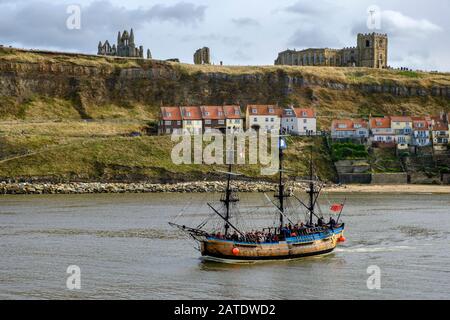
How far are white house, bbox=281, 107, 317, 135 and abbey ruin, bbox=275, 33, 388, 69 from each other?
54.2m

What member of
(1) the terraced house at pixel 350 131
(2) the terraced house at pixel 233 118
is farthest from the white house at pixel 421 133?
(2) the terraced house at pixel 233 118

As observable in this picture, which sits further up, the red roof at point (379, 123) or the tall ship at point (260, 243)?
the red roof at point (379, 123)

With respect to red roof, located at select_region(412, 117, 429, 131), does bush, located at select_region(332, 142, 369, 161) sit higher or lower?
lower

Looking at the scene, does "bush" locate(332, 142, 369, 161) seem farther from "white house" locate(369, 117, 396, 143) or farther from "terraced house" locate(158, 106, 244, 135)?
"terraced house" locate(158, 106, 244, 135)

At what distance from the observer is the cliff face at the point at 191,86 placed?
154m

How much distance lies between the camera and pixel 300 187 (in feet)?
373

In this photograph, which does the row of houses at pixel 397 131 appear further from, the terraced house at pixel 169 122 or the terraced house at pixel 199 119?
the terraced house at pixel 169 122

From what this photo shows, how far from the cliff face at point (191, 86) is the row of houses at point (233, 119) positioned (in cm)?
1661

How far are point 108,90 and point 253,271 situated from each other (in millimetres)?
107477

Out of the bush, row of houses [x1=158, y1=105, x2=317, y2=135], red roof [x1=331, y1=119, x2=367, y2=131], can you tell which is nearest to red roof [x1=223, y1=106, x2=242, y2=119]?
row of houses [x1=158, y1=105, x2=317, y2=135]

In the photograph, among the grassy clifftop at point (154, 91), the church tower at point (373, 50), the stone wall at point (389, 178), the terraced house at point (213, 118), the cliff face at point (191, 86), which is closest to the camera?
the stone wall at point (389, 178)

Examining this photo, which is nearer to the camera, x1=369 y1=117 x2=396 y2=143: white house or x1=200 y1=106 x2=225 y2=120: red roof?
x1=369 y1=117 x2=396 y2=143: white house

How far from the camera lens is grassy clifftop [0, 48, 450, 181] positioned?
140m
